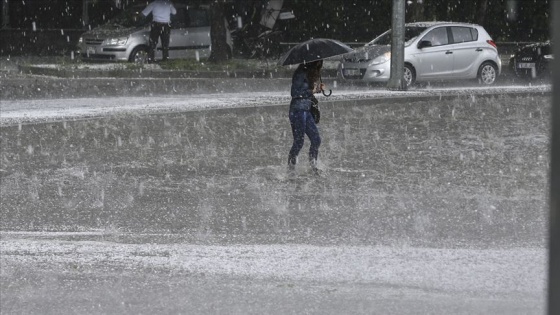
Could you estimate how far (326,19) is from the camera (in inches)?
1314

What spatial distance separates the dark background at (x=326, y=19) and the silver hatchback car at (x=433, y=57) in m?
8.25

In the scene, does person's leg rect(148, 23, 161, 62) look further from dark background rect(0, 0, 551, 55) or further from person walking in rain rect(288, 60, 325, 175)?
person walking in rain rect(288, 60, 325, 175)

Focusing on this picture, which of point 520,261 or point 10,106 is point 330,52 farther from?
point 10,106

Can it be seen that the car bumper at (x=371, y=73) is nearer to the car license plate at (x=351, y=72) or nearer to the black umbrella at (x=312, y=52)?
the car license plate at (x=351, y=72)

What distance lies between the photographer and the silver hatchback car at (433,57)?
21.6m

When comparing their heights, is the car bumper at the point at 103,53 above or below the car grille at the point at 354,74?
above

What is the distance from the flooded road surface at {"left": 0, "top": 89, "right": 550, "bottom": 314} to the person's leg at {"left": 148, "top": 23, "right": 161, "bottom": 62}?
8416 mm

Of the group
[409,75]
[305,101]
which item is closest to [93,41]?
[409,75]

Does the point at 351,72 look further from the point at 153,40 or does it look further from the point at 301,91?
the point at 301,91

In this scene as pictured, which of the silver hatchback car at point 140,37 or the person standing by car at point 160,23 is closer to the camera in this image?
the person standing by car at point 160,23

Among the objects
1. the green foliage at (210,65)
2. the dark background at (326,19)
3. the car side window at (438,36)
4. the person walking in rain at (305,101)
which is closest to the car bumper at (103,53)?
the green foliage at (210,65)

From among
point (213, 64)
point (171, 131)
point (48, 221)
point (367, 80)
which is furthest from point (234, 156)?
point (213, 64)

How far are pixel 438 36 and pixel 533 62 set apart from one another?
98.8 inches

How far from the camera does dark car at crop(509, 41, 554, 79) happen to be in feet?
77.8
